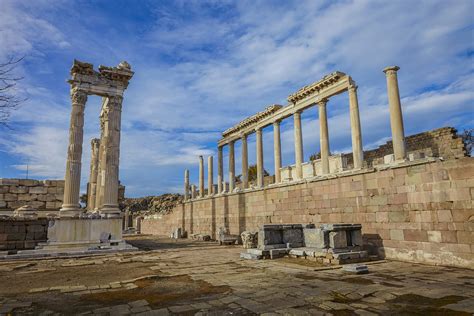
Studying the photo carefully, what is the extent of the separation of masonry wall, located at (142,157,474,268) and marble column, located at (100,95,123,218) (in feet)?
27.6

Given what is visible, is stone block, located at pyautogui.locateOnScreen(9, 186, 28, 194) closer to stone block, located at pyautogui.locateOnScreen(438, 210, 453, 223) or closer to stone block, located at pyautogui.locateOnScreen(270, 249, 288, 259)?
stone block, located at pyautogui.locateOnScreen(270, 249, 288, 259)


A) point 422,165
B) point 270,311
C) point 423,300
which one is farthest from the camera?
point 422,165

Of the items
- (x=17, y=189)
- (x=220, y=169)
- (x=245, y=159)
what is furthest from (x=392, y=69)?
(x=17, y=189)

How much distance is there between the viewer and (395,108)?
39.0ft

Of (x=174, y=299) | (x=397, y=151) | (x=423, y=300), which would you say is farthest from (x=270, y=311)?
(x=397, y=151)

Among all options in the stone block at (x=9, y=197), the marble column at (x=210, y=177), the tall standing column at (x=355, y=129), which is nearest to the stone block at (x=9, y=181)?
the stone block at (x=9, y=197)

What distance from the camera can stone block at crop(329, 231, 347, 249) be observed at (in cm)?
967

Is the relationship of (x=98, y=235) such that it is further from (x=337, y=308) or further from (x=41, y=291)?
(x=337, y=308)

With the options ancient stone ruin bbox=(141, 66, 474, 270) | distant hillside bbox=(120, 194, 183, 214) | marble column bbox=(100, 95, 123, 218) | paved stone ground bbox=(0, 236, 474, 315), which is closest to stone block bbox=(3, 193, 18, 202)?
marble column bbox=(100, 95, 123, 218)

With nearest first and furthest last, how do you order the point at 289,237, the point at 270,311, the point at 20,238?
the point at 270,311 → the point at 289,237 → the point at 20,238

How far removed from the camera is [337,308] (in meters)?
4.65

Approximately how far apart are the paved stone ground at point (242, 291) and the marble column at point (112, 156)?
671 centimetres

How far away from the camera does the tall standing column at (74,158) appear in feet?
48.8

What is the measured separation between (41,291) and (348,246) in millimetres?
8168
